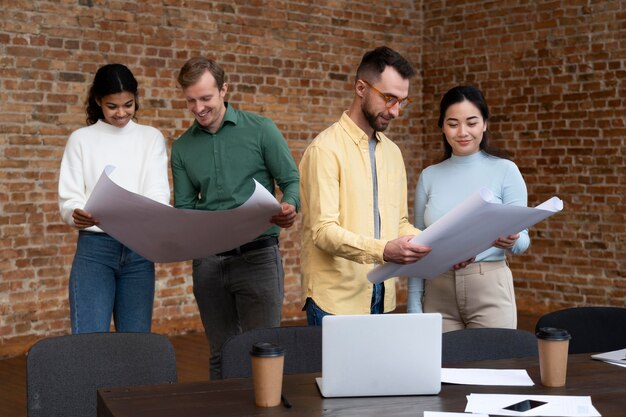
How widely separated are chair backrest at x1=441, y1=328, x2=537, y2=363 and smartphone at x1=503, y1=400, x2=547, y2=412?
0.70 meters

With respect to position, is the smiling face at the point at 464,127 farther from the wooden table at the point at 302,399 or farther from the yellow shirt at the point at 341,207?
the wooden table at the point at 302,399

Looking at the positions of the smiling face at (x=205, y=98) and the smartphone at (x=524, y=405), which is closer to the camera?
the smartphone at (x=524, y=405)

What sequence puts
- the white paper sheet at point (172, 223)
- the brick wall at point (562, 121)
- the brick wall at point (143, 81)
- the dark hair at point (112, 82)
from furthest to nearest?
the brick wall at point (562, 121)
the brick wall at point (143, 81)
the dark hair at point (112, 82)
the white paper sheet at point (172, 223)

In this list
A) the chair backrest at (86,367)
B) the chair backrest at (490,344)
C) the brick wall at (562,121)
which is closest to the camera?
the chair backrest at (86,367)

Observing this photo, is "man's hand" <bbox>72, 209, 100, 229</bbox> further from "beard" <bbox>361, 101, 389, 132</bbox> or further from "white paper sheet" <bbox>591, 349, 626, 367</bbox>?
"white paper sheet" <bbox>591, 349, 626, 367</bbox>

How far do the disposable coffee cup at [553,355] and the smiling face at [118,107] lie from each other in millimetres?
2019

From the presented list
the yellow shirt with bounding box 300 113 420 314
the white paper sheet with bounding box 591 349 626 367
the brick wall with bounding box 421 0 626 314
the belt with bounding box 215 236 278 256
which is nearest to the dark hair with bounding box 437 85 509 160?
the yellow shirt with bounding box 300 113 420 314

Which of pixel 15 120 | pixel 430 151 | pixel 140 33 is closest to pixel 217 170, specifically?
pixel 15 120

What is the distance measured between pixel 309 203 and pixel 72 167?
106 centimetres

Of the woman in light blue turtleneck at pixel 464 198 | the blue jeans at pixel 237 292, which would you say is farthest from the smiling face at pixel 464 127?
the blue jeans at pixel 237 292

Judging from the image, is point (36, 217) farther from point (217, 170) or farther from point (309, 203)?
point (309, 203)

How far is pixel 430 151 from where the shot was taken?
9.18 metres

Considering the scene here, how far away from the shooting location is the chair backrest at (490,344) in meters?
3.00

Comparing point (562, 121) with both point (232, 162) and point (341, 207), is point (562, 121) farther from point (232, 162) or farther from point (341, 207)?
point (341, 207)
